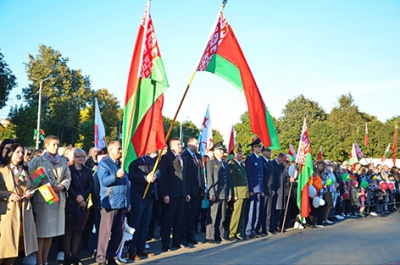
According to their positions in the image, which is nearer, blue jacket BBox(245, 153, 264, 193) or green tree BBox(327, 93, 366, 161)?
blue jacket BBox(245, 153, 264, 193)

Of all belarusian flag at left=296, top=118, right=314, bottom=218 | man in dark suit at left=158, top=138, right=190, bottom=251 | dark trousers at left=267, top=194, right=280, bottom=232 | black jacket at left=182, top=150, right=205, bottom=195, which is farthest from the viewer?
belarusian flag at left=296, top=118, right=314, bottom=218

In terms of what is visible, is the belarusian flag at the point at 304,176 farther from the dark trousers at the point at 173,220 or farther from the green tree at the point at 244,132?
the green tree at the point at 244,132

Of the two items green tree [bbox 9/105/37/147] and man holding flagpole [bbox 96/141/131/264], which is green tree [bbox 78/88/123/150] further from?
man holding flagpole [bbox 96/141/131/264]

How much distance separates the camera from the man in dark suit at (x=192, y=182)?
10836 mm

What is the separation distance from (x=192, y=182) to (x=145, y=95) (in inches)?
132

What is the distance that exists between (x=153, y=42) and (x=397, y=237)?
826cm

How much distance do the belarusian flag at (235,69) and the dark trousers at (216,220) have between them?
8.32 feet

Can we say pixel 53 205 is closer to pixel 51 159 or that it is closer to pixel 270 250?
pixel 51 159

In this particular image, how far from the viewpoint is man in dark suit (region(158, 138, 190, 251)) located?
9.98 m

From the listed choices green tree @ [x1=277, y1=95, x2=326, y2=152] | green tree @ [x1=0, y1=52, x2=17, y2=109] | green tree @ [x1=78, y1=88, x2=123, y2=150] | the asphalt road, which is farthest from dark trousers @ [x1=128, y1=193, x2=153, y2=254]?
green tree @ [x1=277, y1=95, x2=326, y2=152]

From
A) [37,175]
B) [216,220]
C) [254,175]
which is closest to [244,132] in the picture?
[254,175]

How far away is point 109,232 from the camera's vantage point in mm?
8281

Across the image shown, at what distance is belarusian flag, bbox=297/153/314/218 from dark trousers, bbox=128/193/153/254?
5.92m

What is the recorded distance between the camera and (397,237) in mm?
12609
